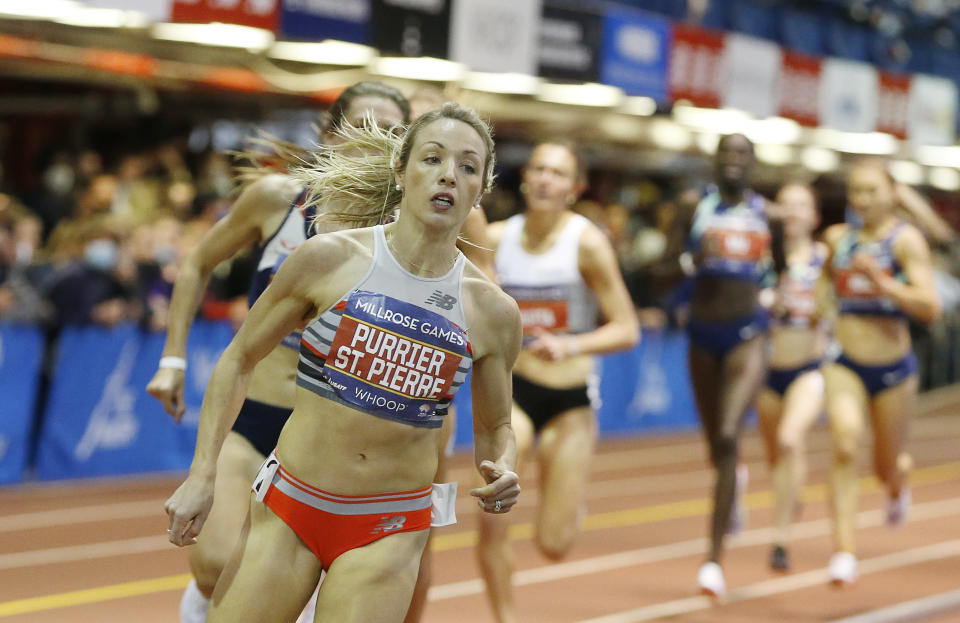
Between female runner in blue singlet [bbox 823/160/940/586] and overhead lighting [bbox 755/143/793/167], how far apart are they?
1420 centimetres

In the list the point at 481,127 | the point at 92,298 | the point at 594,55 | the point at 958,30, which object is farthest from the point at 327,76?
the point at 958,30

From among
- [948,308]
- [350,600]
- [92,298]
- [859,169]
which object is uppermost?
[859,169]

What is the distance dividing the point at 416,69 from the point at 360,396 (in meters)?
11.5

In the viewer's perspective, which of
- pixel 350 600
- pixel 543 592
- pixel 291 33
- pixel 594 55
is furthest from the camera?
pixel 594 55

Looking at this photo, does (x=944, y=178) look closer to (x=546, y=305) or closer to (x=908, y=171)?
(x=908, y=171)

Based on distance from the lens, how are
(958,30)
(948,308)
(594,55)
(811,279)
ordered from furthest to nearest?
(958,30)
(948,308)
(594,55)
(811,279)

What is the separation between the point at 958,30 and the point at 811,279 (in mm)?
19589

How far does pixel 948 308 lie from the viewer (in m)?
23.6

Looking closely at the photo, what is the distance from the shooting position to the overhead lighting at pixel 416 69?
47.5ft

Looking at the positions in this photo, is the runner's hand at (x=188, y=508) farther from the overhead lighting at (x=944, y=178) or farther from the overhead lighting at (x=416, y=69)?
the overhead lighting at (x=944, y=178)

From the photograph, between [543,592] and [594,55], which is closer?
[543,592]

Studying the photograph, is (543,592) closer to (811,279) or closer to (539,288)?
(539,288)

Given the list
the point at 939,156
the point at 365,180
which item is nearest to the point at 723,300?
the point at 365,180

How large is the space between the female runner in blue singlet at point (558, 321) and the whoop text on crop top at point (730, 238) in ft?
5.29
